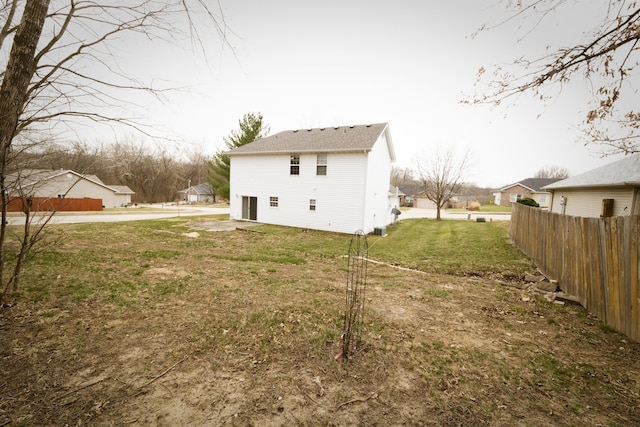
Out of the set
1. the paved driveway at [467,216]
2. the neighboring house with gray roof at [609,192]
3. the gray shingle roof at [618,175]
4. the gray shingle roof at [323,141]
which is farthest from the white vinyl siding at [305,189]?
the paved driveway at [467,216]

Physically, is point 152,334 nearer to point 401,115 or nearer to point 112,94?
point 112,94

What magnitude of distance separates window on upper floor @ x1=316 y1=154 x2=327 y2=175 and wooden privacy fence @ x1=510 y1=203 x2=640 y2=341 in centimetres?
1210

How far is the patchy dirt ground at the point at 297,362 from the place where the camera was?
8.71ft

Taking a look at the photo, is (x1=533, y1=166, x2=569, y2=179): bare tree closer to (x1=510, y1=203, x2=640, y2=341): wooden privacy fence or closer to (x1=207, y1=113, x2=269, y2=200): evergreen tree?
(x1=207, y1=113, x2=269, y2=200): evergreen tree

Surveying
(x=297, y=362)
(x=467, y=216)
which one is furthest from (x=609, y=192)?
(x=467, y=216)

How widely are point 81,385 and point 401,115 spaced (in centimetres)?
2883

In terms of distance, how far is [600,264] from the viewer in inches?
195

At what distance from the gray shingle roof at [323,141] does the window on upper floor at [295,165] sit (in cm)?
55

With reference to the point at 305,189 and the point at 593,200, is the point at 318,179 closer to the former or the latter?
the point at 305,189

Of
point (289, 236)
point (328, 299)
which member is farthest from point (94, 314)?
point (289, 236)

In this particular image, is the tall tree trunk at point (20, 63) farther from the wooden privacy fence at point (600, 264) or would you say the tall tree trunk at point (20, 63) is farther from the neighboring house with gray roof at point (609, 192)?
the neighboring house with gray roof at point (609, 192)

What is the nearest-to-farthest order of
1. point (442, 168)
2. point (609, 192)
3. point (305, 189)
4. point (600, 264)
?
point (600, 264) → point (609, 192) → point (305, 189) → point (442, 168)

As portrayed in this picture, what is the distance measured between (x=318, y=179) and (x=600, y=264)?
14.2 metres

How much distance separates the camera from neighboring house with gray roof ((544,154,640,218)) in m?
12.1
